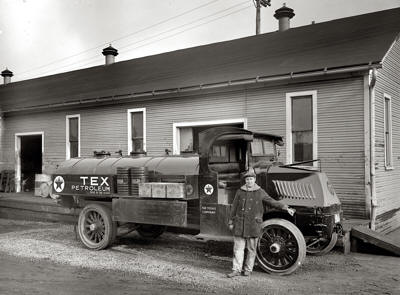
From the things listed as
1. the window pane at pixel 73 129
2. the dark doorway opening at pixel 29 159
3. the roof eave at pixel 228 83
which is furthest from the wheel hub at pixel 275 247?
the dark doorway opening at pixel 29 159

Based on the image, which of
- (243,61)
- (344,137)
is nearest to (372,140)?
(344,137)

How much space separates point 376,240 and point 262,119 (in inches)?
197

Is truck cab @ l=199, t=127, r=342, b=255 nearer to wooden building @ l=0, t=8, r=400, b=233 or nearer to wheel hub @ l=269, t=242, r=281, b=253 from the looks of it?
wheel hub @ l=269, t=242, r=281, b=253

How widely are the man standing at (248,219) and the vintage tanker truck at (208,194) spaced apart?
298 mm

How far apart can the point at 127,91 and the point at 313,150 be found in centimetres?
733

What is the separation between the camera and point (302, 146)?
11.6m

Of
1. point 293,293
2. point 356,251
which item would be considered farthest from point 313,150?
point 293,293

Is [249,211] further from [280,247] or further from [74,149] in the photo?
[74,149]

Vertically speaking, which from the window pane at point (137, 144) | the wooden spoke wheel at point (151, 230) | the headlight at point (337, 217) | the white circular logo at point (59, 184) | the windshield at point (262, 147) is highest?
the window pane at point (137, 144)

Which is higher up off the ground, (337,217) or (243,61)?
(243,61)

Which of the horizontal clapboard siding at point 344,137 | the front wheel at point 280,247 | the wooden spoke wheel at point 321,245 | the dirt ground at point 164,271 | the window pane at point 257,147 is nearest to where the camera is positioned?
the dirt ground at point 164,271

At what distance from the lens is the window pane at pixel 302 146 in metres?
11.5

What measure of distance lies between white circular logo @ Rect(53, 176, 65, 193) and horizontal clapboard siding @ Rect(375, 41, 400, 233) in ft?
25.0

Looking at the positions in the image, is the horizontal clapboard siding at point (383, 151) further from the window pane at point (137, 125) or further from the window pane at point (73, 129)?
the window pane at point (73, 129)
